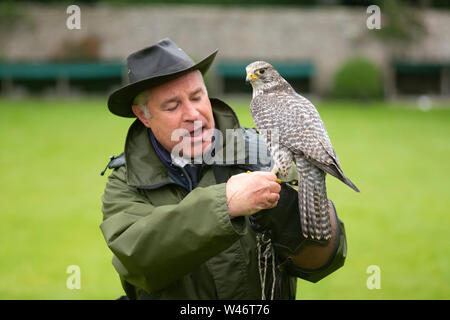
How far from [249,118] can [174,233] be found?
18.1 metres

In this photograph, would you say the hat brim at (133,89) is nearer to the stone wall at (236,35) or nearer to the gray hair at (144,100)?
the gray hair at (144,100)

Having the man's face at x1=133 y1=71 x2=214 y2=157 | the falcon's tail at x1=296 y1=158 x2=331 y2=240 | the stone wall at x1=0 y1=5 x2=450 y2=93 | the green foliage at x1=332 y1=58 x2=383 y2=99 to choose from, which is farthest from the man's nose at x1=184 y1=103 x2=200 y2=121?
the stone wall at x1=0 y1=5 x2=450 y2=93

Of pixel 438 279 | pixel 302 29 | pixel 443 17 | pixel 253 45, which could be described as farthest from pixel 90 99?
pixel 438 279

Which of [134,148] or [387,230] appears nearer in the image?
[134,148]

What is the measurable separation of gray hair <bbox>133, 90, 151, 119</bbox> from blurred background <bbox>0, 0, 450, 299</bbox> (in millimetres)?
4719

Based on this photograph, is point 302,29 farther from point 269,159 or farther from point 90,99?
point 269,159

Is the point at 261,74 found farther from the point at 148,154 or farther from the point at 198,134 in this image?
the point at 148,154

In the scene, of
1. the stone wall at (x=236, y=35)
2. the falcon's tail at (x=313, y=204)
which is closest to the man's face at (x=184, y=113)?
the falcon's tail at (x=313, y=204)

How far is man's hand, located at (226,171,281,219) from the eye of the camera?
2416 mm

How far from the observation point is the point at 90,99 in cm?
3462

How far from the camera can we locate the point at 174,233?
2494mm

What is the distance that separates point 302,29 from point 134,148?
34967mm

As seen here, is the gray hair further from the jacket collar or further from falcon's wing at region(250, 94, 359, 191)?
falcon's wing at region(250, 94, 359, 191)

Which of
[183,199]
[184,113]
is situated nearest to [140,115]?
[184,113]
